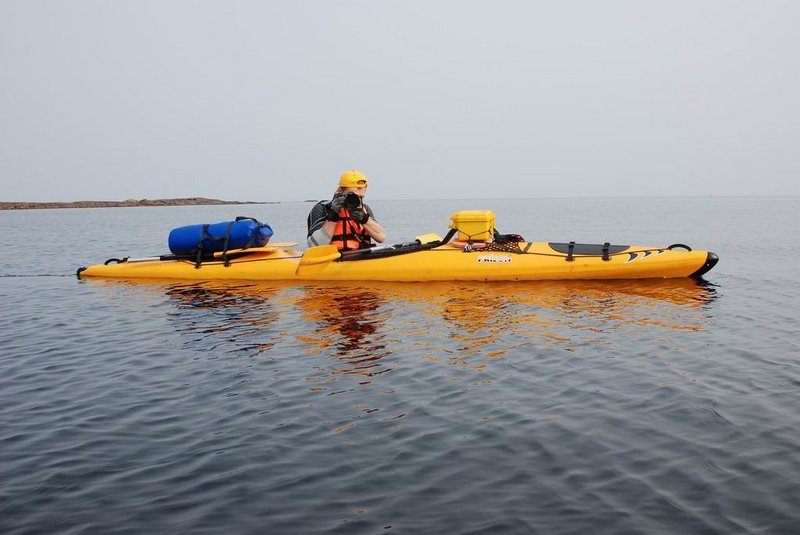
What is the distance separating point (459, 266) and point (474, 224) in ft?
3.29

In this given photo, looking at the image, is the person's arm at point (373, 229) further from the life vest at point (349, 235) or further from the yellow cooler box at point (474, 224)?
the yellow cooler box at point (474, 224)

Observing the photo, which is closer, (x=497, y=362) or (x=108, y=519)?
(x=108, y=519)

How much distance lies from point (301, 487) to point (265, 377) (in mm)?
2755

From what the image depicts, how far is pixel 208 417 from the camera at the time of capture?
18.6ft

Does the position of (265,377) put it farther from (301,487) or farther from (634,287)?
(634,287)

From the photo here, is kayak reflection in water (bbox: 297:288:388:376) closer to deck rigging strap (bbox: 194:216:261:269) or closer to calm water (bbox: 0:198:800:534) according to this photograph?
calm water (bbox: 0:198:800:534)

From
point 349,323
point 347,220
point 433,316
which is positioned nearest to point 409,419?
point 349,323

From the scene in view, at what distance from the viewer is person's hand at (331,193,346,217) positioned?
42.4ft

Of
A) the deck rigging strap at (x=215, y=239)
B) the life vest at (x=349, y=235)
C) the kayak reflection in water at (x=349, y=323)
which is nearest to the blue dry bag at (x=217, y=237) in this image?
the deck rigging strap at (x=215, y=239)

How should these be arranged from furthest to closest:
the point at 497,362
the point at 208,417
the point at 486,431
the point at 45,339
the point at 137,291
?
the point at 137,291 < the point at 45,339 < the point at 497,362 < the point at 208,417 < the point at 486,431

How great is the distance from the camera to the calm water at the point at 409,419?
3928mm

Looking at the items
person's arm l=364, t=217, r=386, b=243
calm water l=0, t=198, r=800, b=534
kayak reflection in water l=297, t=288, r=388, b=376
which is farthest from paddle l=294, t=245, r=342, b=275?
calm water l=0, t=198, r=800, b=534

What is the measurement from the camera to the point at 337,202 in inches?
512

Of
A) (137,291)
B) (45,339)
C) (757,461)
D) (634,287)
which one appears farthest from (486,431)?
(137,291)
